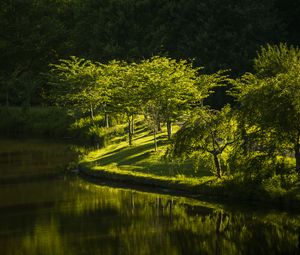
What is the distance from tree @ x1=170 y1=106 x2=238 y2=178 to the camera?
140ft

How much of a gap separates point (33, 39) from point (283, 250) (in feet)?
274

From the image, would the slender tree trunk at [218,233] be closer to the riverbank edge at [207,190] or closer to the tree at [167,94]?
the riverbank edge at [207,190]

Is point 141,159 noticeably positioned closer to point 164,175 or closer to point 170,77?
point 164,175

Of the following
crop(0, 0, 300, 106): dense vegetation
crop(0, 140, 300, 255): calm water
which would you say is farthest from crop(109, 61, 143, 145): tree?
crop(0, 0, 300, 106): dense vegetation

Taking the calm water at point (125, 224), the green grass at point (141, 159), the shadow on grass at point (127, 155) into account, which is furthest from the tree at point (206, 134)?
the shadow on grass at point (127, 155)

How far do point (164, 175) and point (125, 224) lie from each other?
40.0 feet

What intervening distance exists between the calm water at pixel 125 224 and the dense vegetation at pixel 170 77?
441cm

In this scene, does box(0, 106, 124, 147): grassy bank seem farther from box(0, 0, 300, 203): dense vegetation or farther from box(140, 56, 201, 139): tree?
box(140, 56, 201, 139): tree

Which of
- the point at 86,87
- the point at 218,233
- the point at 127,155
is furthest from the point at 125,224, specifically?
the point at 86,87

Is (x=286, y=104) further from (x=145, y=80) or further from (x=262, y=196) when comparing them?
(x=145, y=80)

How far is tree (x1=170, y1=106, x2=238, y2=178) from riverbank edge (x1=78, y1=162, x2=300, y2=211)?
188cm

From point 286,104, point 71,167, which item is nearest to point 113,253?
point 286,104

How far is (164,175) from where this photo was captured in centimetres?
4631

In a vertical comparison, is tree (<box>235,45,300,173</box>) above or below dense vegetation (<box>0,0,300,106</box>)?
below
